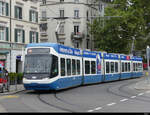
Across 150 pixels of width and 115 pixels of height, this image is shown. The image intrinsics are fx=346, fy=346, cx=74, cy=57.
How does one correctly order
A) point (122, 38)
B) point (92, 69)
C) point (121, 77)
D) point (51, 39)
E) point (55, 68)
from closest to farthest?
point (55, 68)
point (92, 69)
point (121, 77)
point (122, 38)
point (51, 39)

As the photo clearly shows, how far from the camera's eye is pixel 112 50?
5609 centimetres

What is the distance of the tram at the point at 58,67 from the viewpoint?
774 inches

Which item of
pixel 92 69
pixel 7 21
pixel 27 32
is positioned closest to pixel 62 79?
pixel 92 69

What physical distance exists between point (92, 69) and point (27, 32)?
51.7 feet

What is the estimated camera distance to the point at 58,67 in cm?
2025

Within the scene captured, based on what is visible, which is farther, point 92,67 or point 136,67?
point 136,67

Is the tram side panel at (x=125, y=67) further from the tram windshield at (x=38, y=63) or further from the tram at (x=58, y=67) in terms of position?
the tram windshield at (x=38, y=63)

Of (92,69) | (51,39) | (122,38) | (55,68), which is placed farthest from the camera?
(51,39)

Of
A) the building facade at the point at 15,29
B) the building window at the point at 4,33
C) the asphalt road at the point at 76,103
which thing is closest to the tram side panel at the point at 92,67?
the asphalt road at the point at 76,103

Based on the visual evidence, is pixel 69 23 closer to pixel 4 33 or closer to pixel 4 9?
pixel 4 9

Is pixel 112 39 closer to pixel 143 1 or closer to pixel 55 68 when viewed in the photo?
pixel 143 1

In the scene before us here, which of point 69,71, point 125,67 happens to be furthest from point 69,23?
point 69,71

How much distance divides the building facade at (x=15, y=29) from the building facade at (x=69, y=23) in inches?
626

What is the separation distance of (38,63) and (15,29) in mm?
19905
